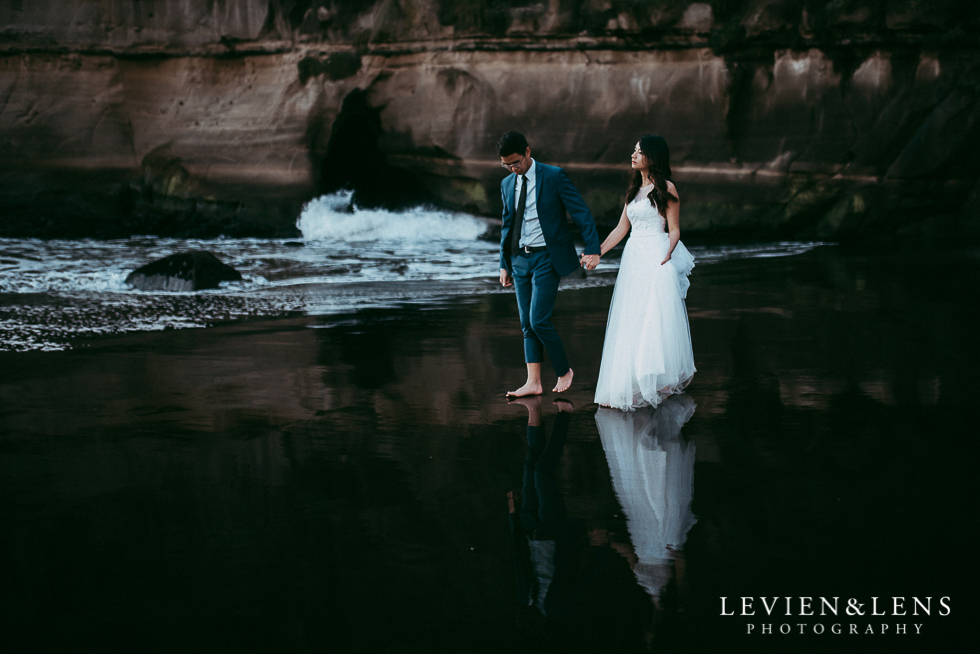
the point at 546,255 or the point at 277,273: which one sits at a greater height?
the point at 546,255

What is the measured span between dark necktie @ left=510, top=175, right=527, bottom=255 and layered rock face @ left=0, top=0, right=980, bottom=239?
48.8 ft

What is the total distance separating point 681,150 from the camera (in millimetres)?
20453

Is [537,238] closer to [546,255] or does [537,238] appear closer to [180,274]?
[546,255]

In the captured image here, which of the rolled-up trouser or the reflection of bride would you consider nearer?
the reflection of bride

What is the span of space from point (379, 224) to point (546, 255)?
1682 cm

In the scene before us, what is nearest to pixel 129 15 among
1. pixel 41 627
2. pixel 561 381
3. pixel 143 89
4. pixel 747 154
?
pixel 143 89

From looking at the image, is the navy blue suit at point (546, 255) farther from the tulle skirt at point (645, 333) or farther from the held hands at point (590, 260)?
the tulle skirt at point (645, 333)

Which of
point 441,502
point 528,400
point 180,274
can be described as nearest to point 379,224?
point 180,274

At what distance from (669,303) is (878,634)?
3372 mm

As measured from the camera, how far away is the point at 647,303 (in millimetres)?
6109

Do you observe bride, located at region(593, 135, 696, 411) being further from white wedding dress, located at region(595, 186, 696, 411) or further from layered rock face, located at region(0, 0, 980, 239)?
layered rock face, located at region(0, 0, 980, 239)

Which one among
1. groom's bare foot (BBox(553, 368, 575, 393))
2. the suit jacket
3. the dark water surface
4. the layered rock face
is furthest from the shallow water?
the suit jacket

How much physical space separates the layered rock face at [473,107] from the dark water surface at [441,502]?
41.8 feet

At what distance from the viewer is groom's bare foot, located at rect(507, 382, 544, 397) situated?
634cm
